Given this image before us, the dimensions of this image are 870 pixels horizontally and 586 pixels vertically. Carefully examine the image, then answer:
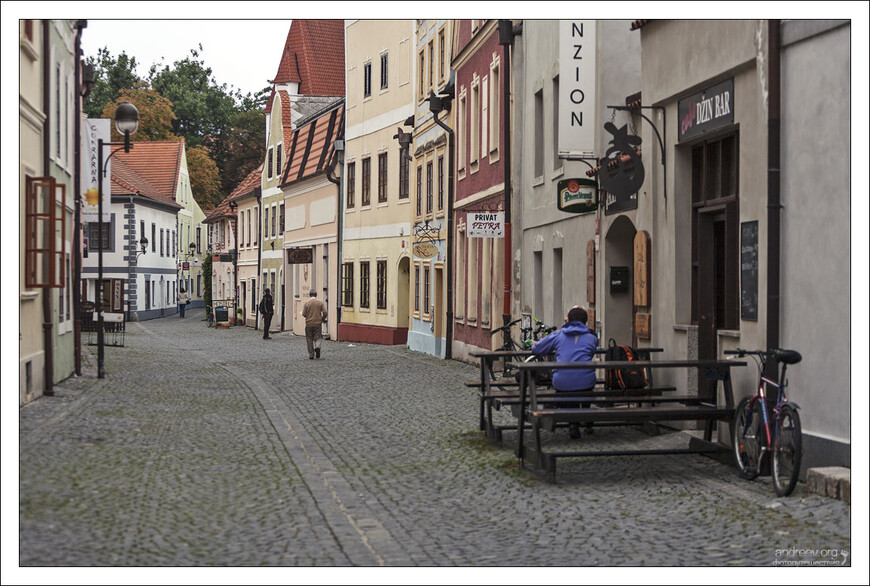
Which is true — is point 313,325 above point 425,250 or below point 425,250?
below

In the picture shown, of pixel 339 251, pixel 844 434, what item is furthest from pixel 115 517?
pixel 339 251

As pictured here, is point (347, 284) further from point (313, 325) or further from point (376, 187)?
point (313, 325)

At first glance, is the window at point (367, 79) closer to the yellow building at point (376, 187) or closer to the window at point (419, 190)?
the yellow building at point (376, 187)

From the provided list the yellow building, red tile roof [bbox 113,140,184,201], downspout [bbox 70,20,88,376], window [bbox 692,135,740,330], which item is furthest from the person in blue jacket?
the yellow building

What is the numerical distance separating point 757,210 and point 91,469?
19.0 feet

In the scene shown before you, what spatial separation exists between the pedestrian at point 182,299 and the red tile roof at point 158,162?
2707cm

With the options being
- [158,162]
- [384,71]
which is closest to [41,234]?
[158,162]

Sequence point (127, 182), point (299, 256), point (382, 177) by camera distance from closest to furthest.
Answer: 1. point (127, 182)
2. point (382, 177)
3. point (299, 256)

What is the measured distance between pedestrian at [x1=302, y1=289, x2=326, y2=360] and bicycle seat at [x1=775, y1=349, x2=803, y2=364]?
67.0 ft

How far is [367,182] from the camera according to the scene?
40500 mm

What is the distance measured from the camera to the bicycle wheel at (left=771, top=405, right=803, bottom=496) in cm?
904

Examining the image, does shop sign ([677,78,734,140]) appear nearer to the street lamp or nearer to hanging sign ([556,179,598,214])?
hanging sign ([556,179,598,214])

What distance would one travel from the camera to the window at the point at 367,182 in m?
40.1

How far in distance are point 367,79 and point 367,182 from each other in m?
3.21
